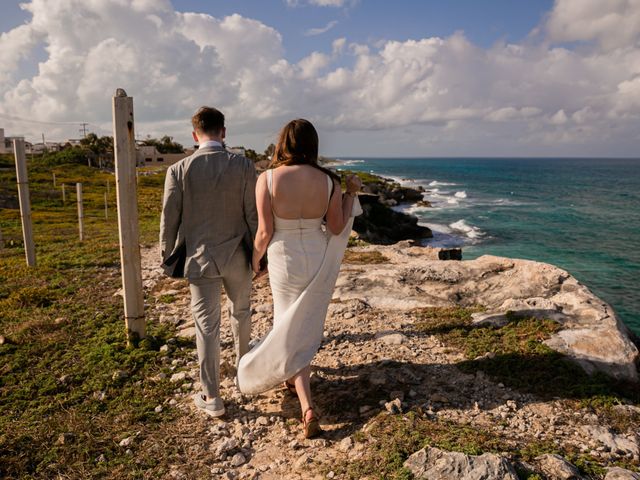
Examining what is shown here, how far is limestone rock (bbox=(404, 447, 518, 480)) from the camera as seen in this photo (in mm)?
2893

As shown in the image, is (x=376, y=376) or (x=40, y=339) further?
(x=40, y=339)

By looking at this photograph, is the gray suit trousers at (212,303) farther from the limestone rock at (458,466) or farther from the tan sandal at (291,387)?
the limestone rock at (458,466)

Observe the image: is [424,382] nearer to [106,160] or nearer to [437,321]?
[437,321]

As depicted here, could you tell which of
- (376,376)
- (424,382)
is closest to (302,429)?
(376,376)

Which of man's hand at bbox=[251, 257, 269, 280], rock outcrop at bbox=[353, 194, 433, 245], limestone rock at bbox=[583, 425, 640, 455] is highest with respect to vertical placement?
man's hand at bbox=[251, 257, 269, 280]

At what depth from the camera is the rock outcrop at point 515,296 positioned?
477cm

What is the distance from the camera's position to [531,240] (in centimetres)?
3384

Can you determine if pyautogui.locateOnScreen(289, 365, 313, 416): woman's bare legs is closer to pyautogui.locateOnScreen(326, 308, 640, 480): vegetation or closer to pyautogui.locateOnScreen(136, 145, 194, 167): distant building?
pyautogui.locateOnScreen(326, 308, 640, 480): vegetation

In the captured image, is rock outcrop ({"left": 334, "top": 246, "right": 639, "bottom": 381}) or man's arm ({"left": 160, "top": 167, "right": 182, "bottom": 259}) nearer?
man's arm ({"left": 160, "top": 167, "right": 182, "bottom": 259})

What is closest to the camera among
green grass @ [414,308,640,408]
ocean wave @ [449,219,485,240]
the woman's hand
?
the woman's hand

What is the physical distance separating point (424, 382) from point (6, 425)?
3840 mm

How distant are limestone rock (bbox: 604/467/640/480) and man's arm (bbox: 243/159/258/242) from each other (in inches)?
123

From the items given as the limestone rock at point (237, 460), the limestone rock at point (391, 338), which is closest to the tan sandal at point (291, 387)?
the limestone rock at point (237, 460)

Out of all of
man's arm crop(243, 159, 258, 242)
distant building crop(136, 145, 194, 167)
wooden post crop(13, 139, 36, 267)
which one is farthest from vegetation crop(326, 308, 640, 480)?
distant building crop(136, 145, 194, 167)
